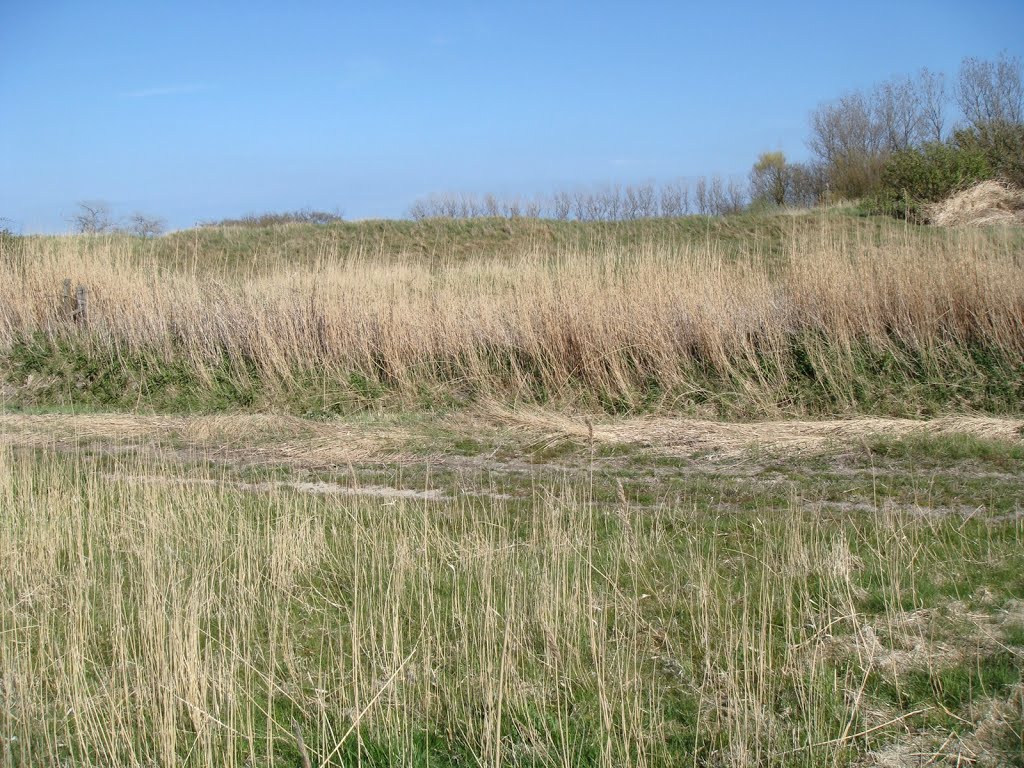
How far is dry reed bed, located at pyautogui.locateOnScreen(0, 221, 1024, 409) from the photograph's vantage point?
396 inches

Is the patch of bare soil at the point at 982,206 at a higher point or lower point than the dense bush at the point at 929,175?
lower

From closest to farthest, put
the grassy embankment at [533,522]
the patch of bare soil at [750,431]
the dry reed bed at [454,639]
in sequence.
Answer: the dry reed bed at [454,639] → the grassy embankment at [533,522] → the patch of bare soil at [750,431]

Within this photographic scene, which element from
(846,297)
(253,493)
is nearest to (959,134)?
(846,297)

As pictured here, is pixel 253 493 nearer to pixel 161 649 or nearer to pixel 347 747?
pixel 161 649

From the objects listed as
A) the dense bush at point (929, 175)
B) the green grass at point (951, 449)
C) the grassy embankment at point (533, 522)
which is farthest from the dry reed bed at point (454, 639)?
the dense bush at point (929, 175)

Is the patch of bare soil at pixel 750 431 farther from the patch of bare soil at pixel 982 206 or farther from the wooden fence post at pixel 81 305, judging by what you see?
the patch of bare soil at pixel 982 206

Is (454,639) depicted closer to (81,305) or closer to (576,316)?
(576,316)

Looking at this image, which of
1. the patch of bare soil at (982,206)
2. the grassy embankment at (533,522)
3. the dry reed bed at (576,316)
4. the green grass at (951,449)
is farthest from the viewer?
the patch of bare soil at (982,206)

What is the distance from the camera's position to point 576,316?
36.1 ft

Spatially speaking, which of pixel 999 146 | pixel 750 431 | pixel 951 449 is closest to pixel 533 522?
pixel 750 431

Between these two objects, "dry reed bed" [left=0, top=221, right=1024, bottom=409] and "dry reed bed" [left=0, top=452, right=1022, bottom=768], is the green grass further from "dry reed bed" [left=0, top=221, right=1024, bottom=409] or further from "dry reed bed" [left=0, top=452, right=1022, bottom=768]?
"dry reed bed" [left=0, top=221, right=1024, bottom=409]

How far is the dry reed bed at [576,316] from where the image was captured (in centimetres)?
1006

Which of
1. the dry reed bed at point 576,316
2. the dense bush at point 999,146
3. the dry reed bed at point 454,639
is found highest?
the dense bush at point 999,146

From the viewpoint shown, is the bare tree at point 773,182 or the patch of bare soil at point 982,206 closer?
the patch of bare soil at point 982,206
